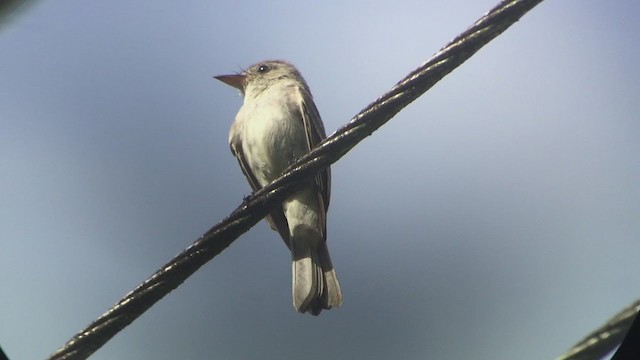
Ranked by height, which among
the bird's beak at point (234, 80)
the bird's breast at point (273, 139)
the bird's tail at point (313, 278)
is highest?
the bird's beak at point (234, 80)

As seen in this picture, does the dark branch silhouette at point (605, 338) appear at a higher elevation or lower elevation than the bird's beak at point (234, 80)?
lower

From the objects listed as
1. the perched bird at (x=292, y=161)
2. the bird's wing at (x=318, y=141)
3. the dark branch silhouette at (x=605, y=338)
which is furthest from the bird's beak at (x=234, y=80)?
the dark branch silhouette at (x=605, y=338)

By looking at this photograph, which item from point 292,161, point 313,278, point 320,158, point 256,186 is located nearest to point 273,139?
point 292,161

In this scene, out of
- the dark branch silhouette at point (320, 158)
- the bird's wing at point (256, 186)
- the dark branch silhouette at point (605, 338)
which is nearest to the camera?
the dark branch silhouette at point (605, 338)

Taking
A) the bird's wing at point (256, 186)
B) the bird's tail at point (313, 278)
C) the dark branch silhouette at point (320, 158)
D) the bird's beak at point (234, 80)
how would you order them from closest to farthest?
the dark branch silhouette at point (320, 158), the bird's tail at point (313, 278), the bird's wing at point (256, 186), the bird's beak at point (234, 80)

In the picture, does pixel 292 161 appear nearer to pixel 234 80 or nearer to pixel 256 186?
pixel 256 186

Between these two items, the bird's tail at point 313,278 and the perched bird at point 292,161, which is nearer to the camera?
the bird's tail at point 313,278

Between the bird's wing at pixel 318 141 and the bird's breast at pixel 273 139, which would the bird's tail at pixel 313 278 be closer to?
the bird's wing at pixel 318 141
